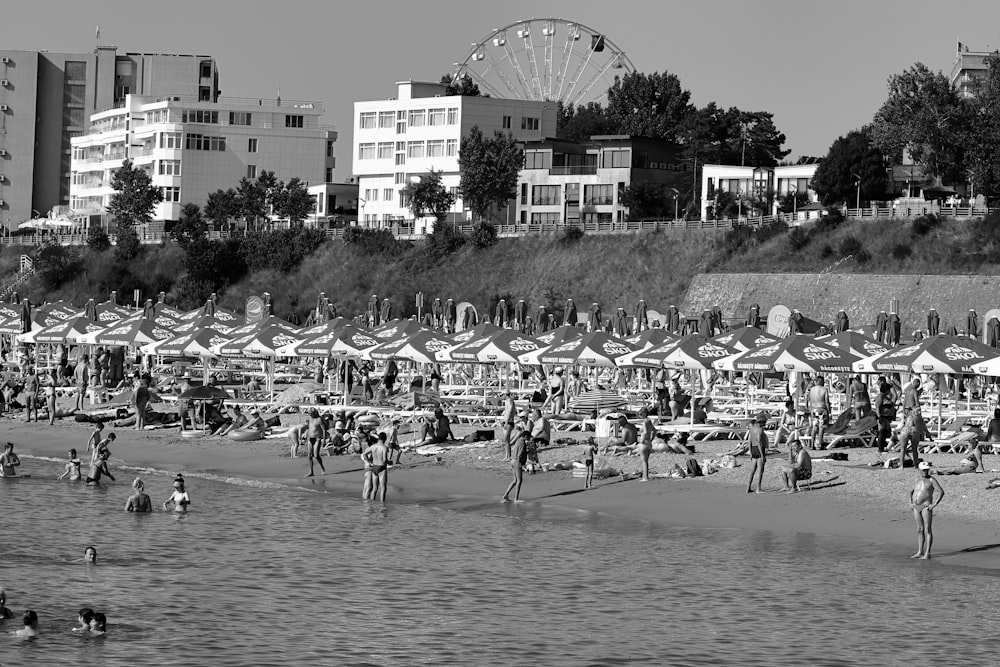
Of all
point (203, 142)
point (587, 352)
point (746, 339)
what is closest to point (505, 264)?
point (203, 142)

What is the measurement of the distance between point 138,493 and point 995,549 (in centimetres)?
1559

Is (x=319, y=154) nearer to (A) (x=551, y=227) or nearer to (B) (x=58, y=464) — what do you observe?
(A) (x=551, y=227)

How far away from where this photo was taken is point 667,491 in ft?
92.9

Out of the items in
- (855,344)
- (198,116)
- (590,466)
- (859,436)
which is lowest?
(590,466)

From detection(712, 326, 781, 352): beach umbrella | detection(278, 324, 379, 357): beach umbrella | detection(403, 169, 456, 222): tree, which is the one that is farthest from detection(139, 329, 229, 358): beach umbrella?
detection(403, 169, 456, 222): tree

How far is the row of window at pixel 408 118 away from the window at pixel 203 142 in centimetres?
1284

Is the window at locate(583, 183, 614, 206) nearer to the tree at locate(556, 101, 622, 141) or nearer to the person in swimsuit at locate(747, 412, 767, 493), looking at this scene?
the tree at locate(556, 101, 622, 141)

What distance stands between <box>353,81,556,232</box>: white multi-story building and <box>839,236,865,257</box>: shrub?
1213 inches

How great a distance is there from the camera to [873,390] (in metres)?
42.4

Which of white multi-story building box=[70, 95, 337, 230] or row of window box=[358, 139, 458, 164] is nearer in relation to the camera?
row of window box=[358, 139, 458, 164]

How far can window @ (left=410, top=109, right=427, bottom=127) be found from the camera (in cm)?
10206

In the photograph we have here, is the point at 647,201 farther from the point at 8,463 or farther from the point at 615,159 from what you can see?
the point at 8,463

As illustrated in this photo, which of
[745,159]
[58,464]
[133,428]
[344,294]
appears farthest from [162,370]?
[745,159]

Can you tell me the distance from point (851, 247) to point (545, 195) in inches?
1011
